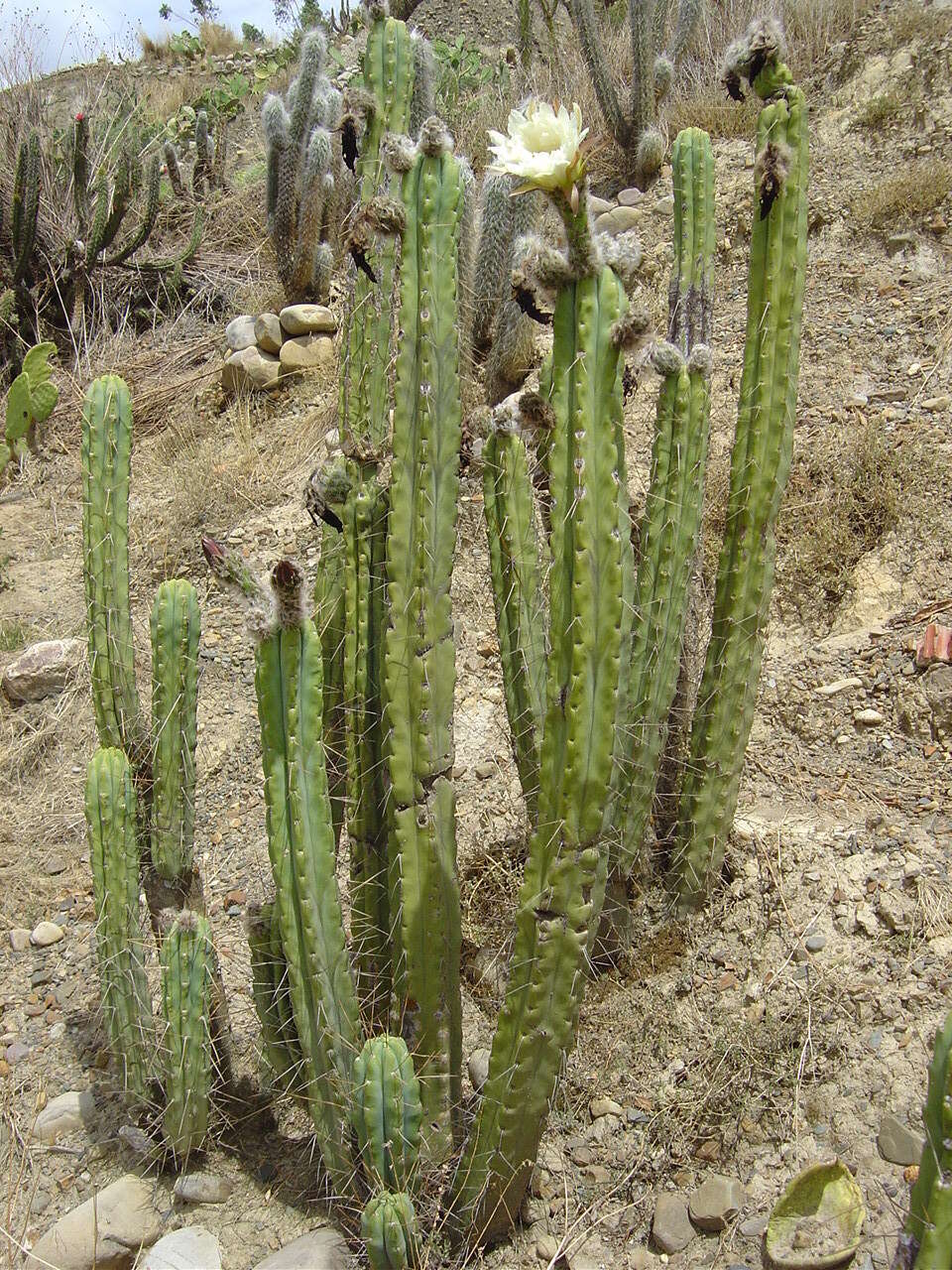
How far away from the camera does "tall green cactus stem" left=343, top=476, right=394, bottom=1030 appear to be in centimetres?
271

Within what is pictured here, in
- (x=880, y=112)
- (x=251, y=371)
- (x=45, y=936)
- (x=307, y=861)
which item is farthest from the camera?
(x=251, y=371)

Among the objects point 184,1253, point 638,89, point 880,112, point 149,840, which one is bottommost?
point 184,1253

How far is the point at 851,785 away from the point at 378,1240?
2072 mm

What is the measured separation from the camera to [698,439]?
9.72ft

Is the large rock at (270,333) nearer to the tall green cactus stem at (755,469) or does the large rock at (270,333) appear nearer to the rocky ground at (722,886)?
the rocky ground at (722,886)

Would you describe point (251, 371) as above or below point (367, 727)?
above

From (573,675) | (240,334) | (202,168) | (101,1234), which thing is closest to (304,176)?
(240,334)

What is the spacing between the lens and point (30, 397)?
6.36 metres

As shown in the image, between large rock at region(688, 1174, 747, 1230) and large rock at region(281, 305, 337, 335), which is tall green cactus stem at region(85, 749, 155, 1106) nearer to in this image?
large rock at region(688, 1174, 747, 1230)

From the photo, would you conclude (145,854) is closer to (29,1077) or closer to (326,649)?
(326,649)

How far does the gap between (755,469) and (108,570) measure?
189 centimetres

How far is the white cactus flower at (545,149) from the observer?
6.00ft

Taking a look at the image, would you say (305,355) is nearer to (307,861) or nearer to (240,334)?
(240,334)

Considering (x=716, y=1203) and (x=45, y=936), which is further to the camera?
(x=45, y=936)
